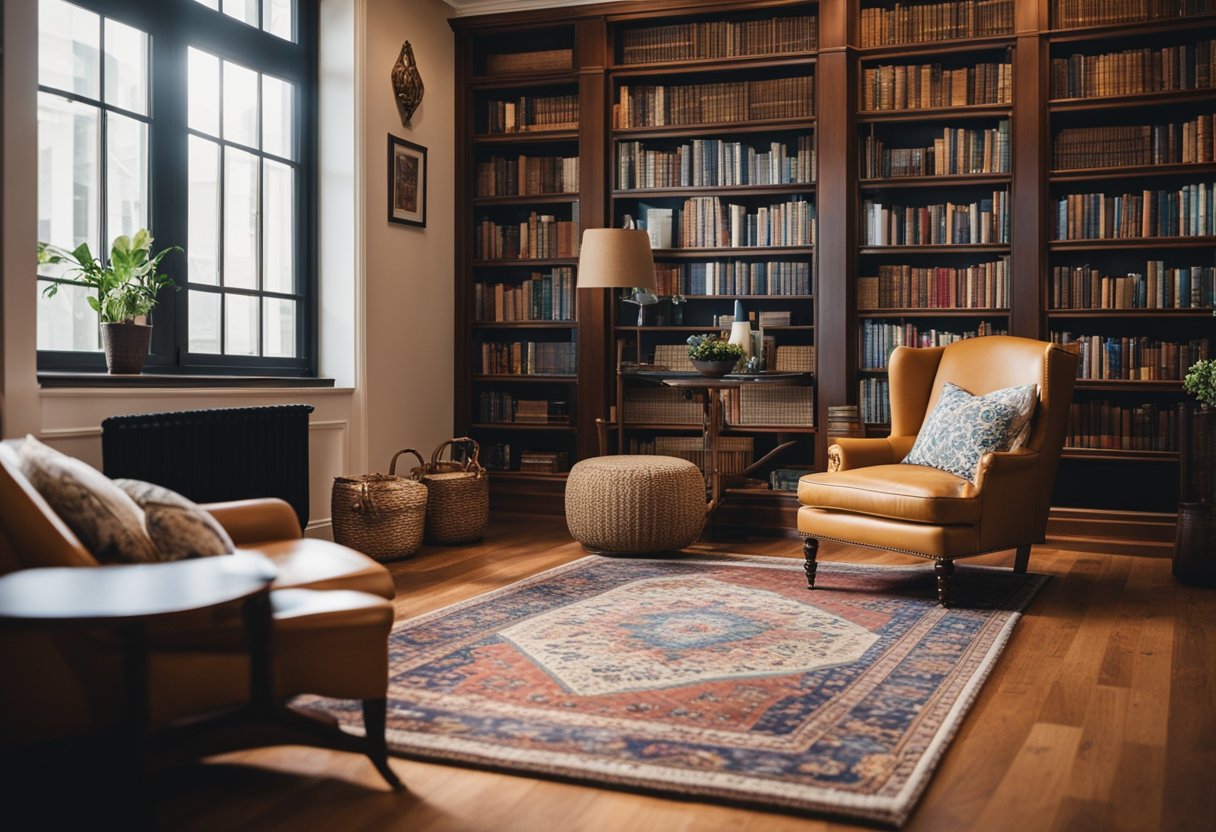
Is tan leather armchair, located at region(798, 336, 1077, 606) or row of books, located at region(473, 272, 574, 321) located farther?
row of books, located at region(473, 272, 574, 321)

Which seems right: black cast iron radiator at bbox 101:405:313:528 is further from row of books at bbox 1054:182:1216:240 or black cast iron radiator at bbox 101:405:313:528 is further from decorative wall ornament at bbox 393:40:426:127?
row of books at bbox 1054:182:1216:240

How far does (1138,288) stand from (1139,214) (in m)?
0.36

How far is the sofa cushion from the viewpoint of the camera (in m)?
4.11

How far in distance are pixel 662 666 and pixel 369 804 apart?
3.81 feet

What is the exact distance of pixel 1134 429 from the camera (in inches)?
215

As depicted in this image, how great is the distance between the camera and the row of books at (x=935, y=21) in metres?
5.62

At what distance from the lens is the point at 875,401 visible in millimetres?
5914

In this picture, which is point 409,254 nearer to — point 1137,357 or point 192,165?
point 192,165

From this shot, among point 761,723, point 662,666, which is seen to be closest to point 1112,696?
point 761,723

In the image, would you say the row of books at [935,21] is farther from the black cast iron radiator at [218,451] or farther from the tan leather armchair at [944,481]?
the black cast iron radiator at [218,451]

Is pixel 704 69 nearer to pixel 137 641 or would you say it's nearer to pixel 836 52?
pixel 836 52

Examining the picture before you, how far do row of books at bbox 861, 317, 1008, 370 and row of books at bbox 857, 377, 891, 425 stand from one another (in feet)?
0.29

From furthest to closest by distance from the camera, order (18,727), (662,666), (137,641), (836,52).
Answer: (836,52) → (662,666) → (18,727) → (137,641)

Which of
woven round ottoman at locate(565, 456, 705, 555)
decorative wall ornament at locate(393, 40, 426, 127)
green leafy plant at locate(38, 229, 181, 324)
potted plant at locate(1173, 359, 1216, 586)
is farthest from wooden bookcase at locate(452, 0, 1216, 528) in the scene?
green leafy plant at locate(38, 229, 181, 324)
